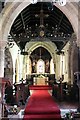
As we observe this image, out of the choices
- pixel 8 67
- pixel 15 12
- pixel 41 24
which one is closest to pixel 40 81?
pixel 8 67

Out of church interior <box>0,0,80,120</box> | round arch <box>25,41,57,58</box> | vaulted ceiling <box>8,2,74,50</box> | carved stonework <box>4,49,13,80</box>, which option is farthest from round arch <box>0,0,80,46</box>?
round arch <box>25,41,57,58</box>

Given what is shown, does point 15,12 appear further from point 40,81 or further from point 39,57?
point 39,57

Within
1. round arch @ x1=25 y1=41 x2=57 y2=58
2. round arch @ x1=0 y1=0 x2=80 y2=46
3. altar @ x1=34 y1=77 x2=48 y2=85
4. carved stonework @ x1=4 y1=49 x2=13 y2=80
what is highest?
round arch @ x1=25 y1=41 x2=57 y2=58

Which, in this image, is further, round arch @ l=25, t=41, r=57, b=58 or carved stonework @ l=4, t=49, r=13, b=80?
round arch @ l=25, t=41, r=57, b=58

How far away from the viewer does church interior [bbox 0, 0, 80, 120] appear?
950 centimetres

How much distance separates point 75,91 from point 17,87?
2.99 meters

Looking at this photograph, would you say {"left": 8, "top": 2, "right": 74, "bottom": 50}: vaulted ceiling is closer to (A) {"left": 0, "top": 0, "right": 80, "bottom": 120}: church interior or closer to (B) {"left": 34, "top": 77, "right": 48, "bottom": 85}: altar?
(A) {"left": 0, "top": 0, "right": 80, "bottom": 120}: church interior

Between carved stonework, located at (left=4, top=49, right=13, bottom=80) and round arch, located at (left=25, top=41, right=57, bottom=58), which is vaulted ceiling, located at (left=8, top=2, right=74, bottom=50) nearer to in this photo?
carved stonework, located at (left=4, top=49, right=13, bottom=80)

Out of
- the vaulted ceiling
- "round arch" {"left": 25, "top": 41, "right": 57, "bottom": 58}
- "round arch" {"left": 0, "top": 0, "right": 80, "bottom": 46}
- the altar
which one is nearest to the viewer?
"round arch" {"left": 0, "top": 0, "right": 80, "bottom": 46}

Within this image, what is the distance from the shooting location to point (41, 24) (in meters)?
12.8

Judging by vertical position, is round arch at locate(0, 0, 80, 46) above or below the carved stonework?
above

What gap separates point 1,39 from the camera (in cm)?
983

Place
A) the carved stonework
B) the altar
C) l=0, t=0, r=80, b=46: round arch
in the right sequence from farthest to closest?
the altar
the carved stonework
l=0, t=0, r=80, b=46: round arch

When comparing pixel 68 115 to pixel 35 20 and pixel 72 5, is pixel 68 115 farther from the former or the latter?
pixel 35 20
